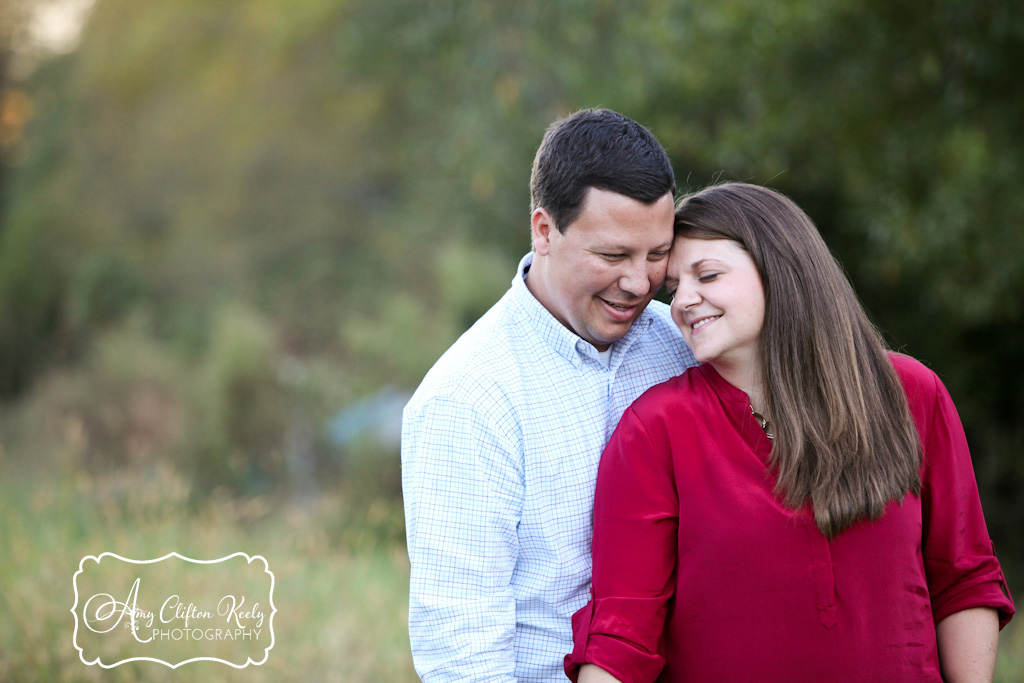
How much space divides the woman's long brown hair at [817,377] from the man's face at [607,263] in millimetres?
102

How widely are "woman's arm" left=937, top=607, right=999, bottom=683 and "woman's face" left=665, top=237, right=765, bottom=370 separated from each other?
2.49ft

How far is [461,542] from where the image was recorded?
204cm

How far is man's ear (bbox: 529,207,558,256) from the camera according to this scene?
2.36 meters

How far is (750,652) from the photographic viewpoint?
6.37ft

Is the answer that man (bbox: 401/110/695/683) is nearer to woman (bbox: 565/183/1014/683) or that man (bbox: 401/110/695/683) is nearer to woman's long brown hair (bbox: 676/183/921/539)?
woman (bbox: 565/183/1014/683)

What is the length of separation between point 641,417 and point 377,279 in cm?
1513

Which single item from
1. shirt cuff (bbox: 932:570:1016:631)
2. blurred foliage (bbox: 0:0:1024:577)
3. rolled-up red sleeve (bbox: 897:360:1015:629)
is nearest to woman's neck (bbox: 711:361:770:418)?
rolled-up red sleeve (bbox: 897:360:1015:629)

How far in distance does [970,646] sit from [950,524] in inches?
11.1

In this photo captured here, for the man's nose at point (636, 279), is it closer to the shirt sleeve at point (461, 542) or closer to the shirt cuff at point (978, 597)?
the shirt sleeve at point (461, 542)

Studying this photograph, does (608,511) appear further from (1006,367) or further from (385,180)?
(385,180)

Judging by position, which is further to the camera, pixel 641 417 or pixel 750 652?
pixel 641 417

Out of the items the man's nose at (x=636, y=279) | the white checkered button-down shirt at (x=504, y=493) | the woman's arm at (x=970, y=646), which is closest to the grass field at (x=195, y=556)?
the white checkered button-down shirt at (x=504, y=493)

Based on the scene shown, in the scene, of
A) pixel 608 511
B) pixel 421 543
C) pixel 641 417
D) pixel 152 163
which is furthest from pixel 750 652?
pixel 152 163

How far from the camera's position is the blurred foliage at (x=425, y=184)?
5398 millimetres
